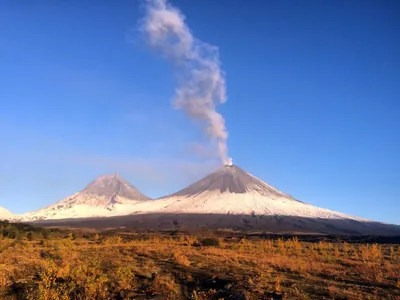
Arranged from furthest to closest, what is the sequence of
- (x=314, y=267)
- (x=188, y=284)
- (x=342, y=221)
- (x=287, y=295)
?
(x=342, y=221)
(x=314, y=267)
(x=188, y=284)
(x=287, y=295)

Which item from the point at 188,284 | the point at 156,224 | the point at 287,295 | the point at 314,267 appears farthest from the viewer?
the point at 156,224

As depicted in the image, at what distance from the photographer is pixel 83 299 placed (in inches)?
536

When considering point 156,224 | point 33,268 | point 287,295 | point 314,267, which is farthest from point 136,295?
point 156,224

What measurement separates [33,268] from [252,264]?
1147 cm

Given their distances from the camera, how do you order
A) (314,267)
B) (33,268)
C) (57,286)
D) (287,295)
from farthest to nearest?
(314,267) → (33,268) → (57,286) → (287,295)

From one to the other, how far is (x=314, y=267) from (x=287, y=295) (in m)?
8.92

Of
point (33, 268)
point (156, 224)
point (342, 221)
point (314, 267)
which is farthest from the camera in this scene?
point (342, 221)

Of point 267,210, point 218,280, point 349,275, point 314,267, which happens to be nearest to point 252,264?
point 314,267

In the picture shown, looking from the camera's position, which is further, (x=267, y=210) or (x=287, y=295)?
(x=267, y=210)

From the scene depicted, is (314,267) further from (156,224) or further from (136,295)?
(156,224)

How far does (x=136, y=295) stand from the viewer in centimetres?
1421

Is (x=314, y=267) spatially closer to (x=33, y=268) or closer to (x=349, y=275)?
(x=349, y=275)

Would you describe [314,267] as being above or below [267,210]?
below

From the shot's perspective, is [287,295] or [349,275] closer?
[287,295]
